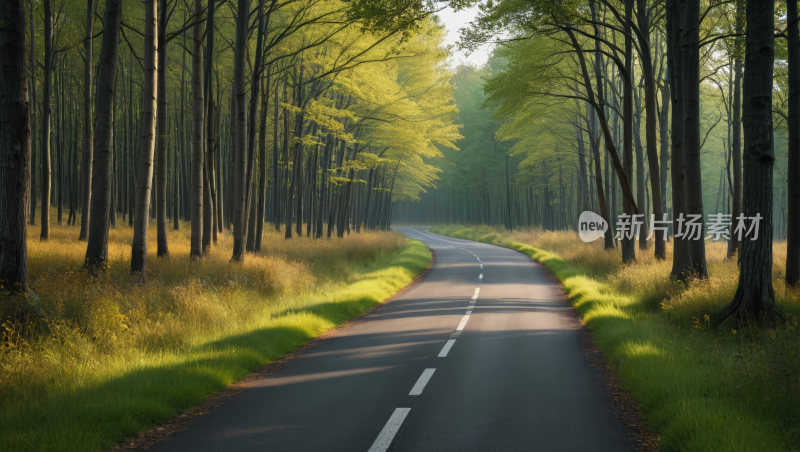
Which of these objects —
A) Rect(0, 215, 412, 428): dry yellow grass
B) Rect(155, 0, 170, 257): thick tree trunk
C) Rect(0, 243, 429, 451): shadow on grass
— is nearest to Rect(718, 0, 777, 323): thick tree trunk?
Rect(0, 243, 429, 451): shadow on grass

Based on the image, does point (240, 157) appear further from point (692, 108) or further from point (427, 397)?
point (692, 108)

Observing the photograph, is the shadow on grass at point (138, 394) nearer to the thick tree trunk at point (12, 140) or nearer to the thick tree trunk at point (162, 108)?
the thick tree trunk at point (12, 140)

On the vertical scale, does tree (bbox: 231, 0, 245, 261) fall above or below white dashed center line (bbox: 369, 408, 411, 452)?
above

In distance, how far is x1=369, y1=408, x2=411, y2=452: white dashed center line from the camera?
4945mm

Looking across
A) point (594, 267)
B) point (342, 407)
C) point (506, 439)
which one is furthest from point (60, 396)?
point (594, 267)

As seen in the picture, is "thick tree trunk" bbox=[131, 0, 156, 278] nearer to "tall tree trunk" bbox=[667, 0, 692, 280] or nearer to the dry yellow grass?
the dry yellow grass

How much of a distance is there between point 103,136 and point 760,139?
11756 mm

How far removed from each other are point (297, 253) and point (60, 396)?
51.6 ft

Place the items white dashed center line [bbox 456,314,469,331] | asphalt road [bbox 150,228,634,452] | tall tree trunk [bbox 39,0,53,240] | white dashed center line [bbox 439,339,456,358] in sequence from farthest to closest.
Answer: tall tree trunk [bbox 39,0,53,240], white dashed center line [bbox 456,314,469,331], white dashed center line [bbox 439,339,456,358], asphalt road [bbox 150,228,634,452]

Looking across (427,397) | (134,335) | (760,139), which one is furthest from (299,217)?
(760,139)

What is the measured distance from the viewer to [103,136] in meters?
11.2

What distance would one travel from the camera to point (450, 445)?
16.3 feet

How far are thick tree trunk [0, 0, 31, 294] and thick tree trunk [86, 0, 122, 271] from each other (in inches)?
149

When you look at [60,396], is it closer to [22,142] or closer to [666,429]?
[22,142]
